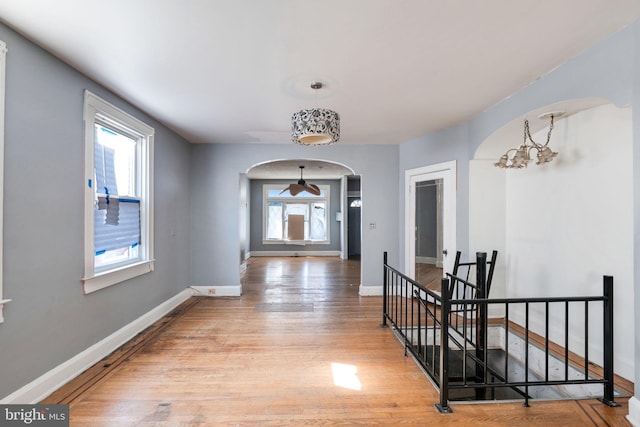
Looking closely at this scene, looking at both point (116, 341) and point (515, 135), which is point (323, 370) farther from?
point (515, 135)

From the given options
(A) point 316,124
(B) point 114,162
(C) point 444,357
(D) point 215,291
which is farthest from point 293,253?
(C) point 444,357

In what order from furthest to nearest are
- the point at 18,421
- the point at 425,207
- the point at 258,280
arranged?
1. the point at 258,280
2. the point at 425,207
3. the point at 18,421

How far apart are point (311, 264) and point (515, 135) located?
18.2 feet

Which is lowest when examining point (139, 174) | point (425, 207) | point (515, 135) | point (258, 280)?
point (258, 280)

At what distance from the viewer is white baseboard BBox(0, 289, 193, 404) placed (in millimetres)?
1902

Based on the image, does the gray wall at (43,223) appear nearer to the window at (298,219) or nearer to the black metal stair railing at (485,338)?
the black metal stair railing at (485,338)

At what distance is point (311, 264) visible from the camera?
7668mm

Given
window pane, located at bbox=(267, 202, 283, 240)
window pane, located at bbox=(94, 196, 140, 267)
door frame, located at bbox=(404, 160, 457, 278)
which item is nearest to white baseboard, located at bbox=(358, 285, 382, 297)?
door frame, located at bbox=(404, 160, 457, 278)

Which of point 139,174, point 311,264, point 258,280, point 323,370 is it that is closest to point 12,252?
point 139,174

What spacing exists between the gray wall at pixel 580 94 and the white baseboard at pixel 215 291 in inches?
135

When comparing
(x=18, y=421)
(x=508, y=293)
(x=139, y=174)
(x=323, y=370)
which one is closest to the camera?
(x=18, y=421)

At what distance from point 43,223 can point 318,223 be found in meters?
7.39

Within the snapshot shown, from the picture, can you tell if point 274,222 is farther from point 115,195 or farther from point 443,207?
point 115,195

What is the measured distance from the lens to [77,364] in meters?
2.32
